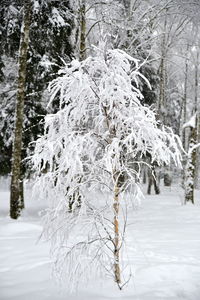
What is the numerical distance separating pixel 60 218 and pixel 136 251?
237 cm

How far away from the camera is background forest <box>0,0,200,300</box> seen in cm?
378

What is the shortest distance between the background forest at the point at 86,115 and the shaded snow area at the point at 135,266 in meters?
0.24

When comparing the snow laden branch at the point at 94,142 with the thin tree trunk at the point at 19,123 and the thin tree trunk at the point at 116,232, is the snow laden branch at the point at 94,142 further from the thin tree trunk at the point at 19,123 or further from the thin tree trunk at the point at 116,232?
the thin tree trunk at the point at 19,123

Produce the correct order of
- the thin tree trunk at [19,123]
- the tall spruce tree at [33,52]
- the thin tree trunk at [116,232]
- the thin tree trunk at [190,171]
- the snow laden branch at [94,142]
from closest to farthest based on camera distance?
1. the snow laden branch at [94,142]
2. the thin tree trunk at [116,232]
3. the thin tree trunk at [19,123]
4. the tall spruce tree at [33,52]
5. the thin tree trunk at [190,171]

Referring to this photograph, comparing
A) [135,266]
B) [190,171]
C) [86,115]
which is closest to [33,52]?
[190,171]

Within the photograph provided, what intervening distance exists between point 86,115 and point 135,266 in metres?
2.50

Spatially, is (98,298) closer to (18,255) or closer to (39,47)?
(18,255)

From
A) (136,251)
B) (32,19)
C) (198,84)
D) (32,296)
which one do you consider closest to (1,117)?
(32,19)

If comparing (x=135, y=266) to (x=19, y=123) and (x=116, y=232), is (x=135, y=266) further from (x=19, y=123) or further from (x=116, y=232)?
(x=19, y=123)

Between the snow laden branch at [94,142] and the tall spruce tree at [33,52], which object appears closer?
the snow laden branch at [94,142]


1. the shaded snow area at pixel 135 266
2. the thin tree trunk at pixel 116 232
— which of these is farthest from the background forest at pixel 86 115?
the shaded snow area at pixel 135 266

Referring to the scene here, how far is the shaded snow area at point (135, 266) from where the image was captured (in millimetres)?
4066

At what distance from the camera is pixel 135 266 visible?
4777mm

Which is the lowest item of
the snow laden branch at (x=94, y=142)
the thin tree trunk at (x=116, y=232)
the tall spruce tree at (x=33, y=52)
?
the thin tree trunk at (x=116, y=232)
